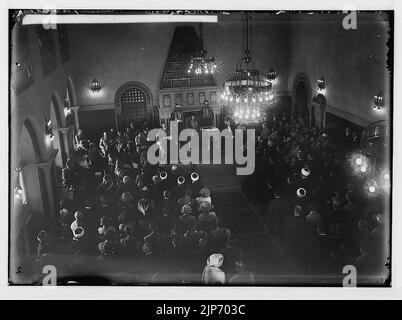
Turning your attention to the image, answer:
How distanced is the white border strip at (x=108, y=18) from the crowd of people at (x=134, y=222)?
2.89 feet

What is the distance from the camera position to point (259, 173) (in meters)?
4.48

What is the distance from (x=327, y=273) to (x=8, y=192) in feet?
8.87

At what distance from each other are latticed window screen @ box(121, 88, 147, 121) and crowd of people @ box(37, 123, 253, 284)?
0.09 metres

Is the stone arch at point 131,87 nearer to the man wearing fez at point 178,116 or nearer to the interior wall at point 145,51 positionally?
the interior wall at point 145,51

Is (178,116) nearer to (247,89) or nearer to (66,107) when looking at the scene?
(247,89)

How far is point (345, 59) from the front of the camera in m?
4.39

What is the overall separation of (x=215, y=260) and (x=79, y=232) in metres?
1.15

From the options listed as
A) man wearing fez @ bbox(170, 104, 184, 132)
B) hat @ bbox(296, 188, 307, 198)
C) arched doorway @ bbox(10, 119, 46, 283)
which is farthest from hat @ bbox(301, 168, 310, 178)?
arched doorway @ bbox(10, 119, 46, 283)

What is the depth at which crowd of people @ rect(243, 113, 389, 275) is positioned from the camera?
174 inches

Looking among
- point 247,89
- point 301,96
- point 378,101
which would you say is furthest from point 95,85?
point 378,101

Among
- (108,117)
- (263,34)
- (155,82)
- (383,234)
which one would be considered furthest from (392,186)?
(108,117)

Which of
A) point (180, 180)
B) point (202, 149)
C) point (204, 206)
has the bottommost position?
point (204, 206)

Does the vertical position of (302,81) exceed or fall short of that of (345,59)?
it falls short
